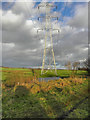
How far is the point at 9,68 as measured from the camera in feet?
25.6

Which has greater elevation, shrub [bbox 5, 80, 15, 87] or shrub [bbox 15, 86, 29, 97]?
shrub [bbox 5, 80, 15, 87]

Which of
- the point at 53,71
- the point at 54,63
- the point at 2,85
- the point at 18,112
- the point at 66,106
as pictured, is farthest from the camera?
the point at 53,71

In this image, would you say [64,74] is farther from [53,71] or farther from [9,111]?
[9,111]

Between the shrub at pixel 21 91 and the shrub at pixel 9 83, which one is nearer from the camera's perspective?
the shrub at pixel 21 91

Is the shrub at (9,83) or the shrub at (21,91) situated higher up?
the shrub at (9,83)

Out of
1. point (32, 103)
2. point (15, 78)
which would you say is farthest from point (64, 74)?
point (32, 103)

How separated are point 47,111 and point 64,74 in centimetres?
873

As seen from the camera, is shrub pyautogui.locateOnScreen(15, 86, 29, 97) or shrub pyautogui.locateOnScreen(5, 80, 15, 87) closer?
shrub pyautogui.locateOnScreen(15, 86, 29, 97)

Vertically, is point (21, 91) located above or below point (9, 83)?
below

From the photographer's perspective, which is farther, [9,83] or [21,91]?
[9,83]

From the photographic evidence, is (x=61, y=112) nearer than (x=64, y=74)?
Yes

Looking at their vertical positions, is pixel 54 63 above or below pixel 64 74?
above

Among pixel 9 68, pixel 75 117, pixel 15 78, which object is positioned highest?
pixel 9 68

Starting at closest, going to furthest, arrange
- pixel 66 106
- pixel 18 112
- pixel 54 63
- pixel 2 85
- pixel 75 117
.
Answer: pixel 75 117 < pixel 18 112 < pixel 66 106 < pixel 2 85 < pixel 54 63
